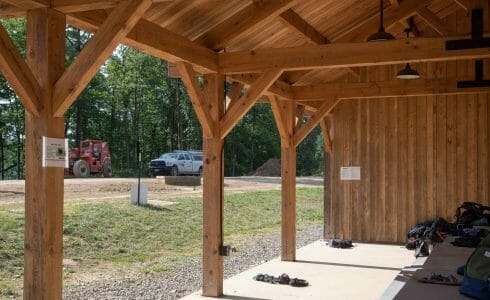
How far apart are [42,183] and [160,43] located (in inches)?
80.9

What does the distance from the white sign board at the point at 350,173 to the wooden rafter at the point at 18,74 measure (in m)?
8.44

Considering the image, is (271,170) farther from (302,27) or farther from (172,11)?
(172,11)

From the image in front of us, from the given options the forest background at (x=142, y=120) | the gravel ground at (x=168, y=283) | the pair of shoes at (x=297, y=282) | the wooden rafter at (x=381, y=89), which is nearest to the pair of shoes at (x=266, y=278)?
the pair of shoes at (x=297, y=282)

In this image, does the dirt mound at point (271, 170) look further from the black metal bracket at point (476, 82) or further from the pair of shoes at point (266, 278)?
the pair of shoes at point (266, 278)

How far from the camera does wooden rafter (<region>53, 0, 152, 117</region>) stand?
3.84 metres

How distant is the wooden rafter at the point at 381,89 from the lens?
9.34 metres

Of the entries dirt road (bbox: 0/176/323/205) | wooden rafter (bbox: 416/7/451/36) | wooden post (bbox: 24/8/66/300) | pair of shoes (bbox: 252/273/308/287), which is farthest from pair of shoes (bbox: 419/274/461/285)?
dirt road (bbox: 0/176/323/205)

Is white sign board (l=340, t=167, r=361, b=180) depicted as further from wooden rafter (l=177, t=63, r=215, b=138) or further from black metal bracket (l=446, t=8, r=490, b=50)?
black metal bracket (l=446, t=8, r=490, b=50)

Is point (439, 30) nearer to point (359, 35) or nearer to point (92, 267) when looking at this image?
point (359, 35)

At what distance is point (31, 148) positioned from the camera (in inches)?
153

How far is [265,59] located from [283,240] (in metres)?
3.55

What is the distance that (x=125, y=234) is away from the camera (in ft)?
37.6

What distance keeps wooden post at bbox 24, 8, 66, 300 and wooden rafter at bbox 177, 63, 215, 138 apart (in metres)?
2.16

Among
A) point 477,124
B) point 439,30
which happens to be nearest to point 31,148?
point 439,30
